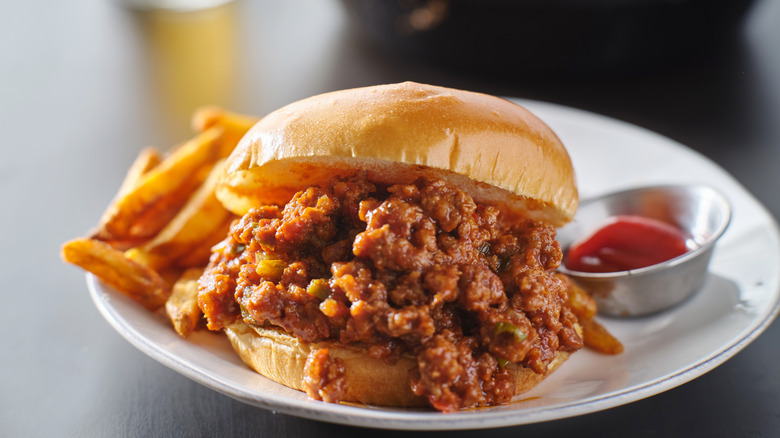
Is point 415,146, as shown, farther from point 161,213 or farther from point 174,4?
point 174,4

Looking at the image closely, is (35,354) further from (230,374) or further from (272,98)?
(272,98)

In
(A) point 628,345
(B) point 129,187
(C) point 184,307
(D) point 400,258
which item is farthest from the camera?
(B) point 129,187

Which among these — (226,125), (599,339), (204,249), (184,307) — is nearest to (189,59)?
(226,125)

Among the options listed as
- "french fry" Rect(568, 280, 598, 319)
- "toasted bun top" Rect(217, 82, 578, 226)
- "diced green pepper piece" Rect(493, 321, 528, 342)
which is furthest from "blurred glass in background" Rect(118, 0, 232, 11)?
"diced green pepper piece" Rect(493, 321, 528, 342)

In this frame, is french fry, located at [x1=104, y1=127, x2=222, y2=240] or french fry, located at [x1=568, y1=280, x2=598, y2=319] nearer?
french fry, located at [x1=568, y1=280, x2=598, y2=319]

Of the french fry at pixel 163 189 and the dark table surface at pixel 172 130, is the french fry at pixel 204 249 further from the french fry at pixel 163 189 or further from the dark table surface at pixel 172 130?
the dark table surface at pixel 172 130

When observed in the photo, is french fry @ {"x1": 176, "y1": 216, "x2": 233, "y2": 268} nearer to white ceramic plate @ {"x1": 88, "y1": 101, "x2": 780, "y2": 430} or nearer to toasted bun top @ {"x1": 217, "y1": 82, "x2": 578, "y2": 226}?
white ceramic plate @ {"x1": 88, "y1": 101, "x2": 780, "y2": 430}

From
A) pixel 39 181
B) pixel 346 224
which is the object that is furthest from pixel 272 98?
pixel 346 224
